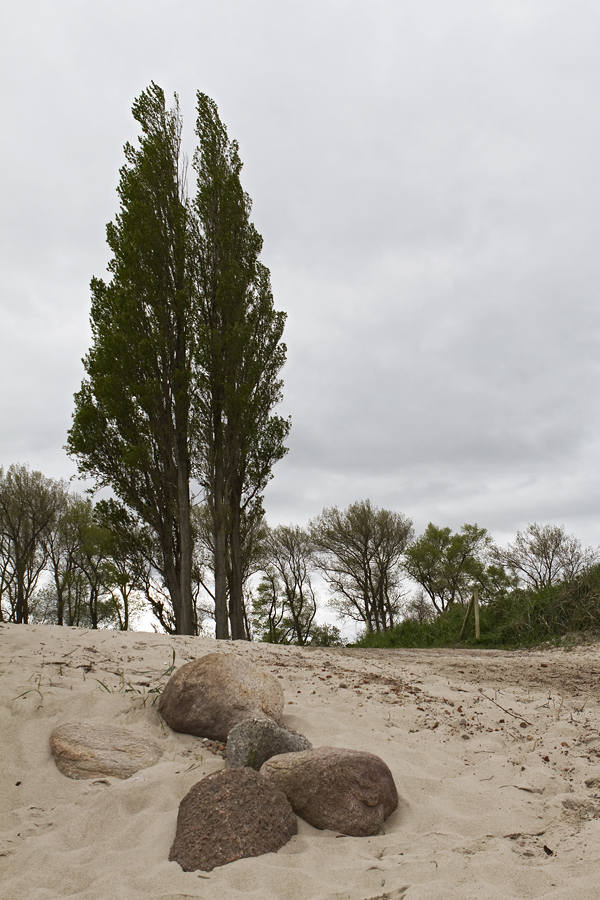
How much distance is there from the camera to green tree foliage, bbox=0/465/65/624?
846 inches

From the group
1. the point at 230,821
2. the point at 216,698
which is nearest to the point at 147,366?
the point at 216,698

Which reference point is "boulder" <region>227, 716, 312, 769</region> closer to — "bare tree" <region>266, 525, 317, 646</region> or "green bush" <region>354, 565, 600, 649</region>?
"green bush" <region>354, 565, 600, 649</region>

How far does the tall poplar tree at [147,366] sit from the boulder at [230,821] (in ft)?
30.7

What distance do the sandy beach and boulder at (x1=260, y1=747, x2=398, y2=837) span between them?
67mm

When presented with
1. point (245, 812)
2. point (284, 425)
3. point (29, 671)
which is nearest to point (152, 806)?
point (245, 812)

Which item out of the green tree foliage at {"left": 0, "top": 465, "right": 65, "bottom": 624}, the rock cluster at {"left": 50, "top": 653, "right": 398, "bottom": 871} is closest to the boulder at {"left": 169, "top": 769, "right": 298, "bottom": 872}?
the rock cluster at {"left": 50, "top": 653, "right": 398, "bottom": 871}

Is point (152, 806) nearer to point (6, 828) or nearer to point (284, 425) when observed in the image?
point (6, 828)

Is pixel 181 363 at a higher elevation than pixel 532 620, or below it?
higher

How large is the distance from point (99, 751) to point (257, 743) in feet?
3.29

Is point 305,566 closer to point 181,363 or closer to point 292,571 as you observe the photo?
point 292,571

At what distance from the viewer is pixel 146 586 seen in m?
16.8

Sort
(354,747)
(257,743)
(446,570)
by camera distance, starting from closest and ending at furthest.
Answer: (257,743), (354,747), (446,570)

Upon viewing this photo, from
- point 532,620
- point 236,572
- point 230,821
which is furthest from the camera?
point 236,572

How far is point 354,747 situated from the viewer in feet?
11.4
